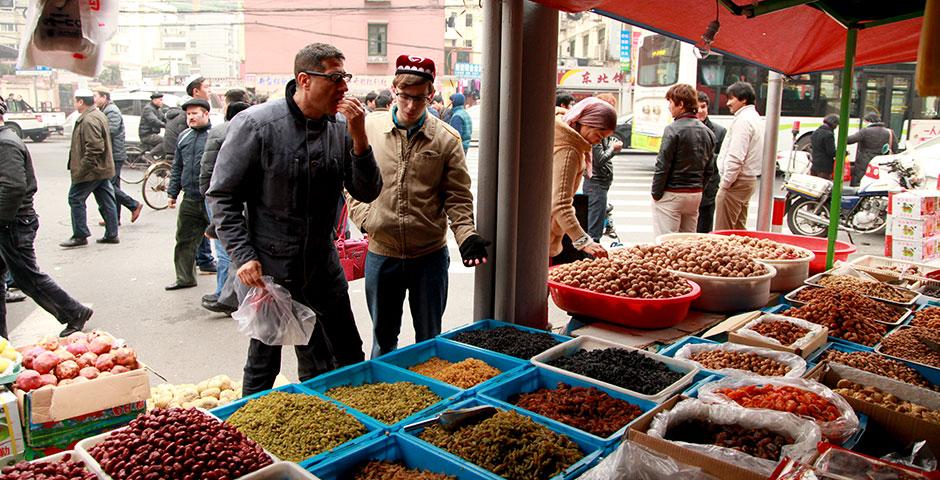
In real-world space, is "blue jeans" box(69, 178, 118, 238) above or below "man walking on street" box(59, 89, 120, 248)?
below

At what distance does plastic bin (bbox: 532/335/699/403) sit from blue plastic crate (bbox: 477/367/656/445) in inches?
0.7

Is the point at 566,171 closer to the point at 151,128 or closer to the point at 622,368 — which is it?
the point at 622,368

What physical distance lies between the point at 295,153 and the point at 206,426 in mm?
1316

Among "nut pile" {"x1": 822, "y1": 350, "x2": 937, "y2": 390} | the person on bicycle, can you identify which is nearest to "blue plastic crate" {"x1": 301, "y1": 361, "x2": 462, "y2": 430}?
"nut pile" {"x1": 822, "y1": 350, "x2": 937, "y2": 390}

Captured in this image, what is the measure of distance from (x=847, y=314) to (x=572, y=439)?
2.23 meters

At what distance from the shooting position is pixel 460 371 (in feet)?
9.14

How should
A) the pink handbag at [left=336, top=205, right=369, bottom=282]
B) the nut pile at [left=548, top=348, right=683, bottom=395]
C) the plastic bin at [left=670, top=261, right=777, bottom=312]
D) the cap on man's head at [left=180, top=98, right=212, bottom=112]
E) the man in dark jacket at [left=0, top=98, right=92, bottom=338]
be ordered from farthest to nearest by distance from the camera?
the cap on man's head at [left=180, top=98, right=212, bottom=112] < the pink handbag at [left=336, top=205, right=369, bottom=282] < the man in dark jacket at [left=0, top=98, right=92, bottom=338] < the plastic bin at [left=670, top=261, right=777, bottom=312] < the nut pile at [left=548, top=348, right=683, bottom=395]

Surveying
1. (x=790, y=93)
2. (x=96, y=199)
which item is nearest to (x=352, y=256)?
(x=96, y=199)

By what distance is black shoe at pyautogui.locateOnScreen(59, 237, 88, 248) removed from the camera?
8887mm

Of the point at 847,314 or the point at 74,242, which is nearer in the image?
the point at 847,314

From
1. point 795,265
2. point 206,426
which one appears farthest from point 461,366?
point 795,265

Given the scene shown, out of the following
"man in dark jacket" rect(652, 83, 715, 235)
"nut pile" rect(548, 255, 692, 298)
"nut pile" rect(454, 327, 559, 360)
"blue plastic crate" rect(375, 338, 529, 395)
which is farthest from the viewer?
"man in dark jacket" rect(652, 83, 715, 235)

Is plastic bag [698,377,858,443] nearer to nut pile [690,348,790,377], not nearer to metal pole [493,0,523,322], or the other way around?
nut pile [690,348,790,377]

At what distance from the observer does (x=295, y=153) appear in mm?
2893
